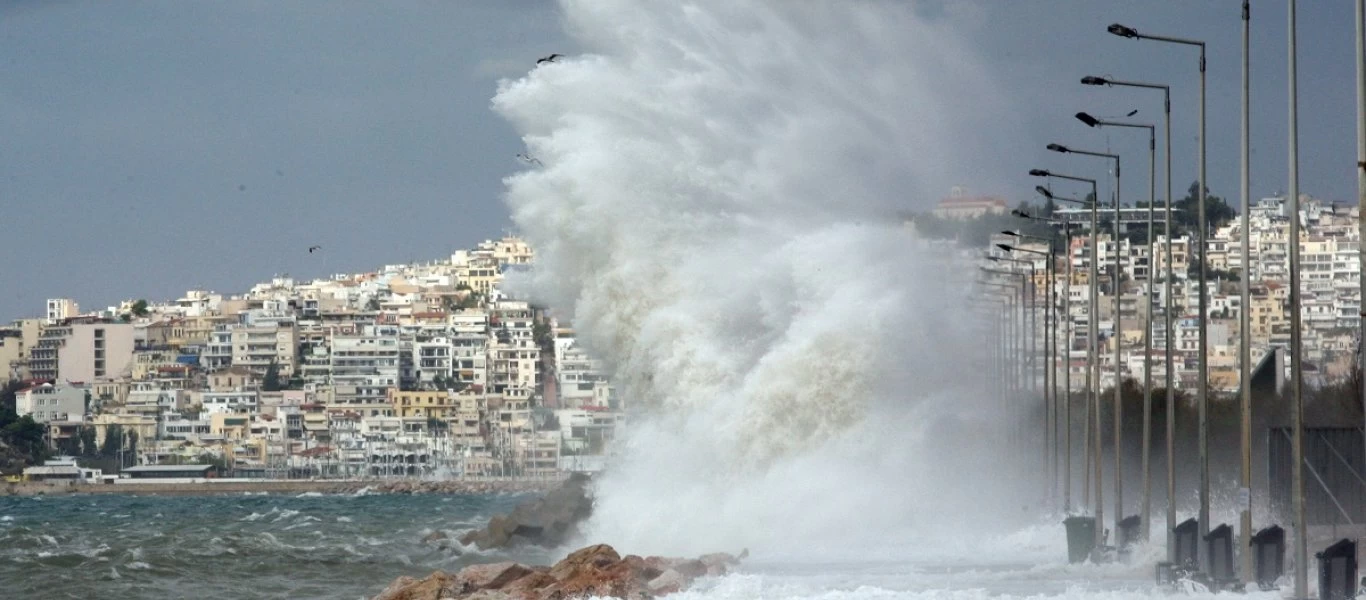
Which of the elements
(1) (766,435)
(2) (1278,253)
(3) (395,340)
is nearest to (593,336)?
(1) (766,435)

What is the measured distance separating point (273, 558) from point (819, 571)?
907 inches

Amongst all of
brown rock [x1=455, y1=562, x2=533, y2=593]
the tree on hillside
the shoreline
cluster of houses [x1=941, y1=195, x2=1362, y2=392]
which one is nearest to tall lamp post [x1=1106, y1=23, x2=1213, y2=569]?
brown rock [x1=455, y1=562, x2=533, y2=593]

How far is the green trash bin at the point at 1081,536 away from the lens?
33.3 m

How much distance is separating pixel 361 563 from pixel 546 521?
14.6ft

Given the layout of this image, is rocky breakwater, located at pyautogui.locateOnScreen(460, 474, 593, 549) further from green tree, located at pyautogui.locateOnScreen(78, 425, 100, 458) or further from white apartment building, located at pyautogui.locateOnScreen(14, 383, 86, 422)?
white apartment building, located at pyautogui.locateOnScreen(14, 383, 86, 422)

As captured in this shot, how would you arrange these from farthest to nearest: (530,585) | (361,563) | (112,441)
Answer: (112,441) → (361,563) → (530,585)

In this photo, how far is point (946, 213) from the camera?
5841 centimetres

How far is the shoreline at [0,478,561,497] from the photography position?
14500 centimetres

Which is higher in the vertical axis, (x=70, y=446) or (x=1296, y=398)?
(x=1296, y=398)

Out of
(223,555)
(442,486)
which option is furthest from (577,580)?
(442,486)

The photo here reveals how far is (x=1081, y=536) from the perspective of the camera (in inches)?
1313

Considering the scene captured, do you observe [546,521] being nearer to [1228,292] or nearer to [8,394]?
[1228,292]

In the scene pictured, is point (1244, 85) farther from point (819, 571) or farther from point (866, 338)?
point (866, 338)

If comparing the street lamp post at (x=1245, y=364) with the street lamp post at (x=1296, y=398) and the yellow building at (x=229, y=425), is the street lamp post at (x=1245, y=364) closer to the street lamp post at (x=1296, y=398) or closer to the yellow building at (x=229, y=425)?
the street lamp post at (x=1296, y=398)
